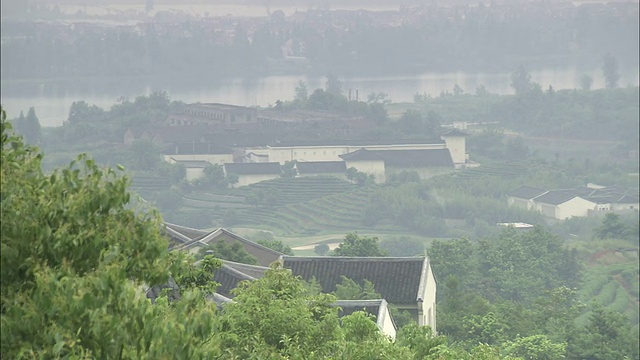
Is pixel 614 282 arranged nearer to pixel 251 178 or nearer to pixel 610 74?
pixel 251 178

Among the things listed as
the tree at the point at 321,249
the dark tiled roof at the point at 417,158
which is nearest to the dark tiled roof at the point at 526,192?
the dark tiled roof at the point at 417,158

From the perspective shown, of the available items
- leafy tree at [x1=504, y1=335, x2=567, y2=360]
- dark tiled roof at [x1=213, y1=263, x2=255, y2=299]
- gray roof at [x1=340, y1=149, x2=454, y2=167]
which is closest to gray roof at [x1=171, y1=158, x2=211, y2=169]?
gray roof at [x1=340, y1=149, x2=454, y2=167]

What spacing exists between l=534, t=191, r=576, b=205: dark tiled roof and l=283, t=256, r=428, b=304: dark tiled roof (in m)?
30.0

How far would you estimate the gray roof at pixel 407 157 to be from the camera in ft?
165

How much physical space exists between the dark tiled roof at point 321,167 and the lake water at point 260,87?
1069 inches

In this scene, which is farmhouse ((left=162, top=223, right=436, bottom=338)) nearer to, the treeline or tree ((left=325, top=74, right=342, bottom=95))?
tree ((left=325, top=74, right=342, bottom=95))

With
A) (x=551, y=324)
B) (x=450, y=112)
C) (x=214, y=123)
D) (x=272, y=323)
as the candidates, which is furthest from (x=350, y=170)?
(x=272, y=323)

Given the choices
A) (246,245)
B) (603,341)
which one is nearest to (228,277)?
(603,341)

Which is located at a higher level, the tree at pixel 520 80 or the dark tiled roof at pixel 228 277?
the dark tiled roof at pixel 228 277

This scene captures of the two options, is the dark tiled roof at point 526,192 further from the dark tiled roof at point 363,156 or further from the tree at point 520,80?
the tree at point 520,80

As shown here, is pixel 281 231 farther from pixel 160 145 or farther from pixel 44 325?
pixel 44 325

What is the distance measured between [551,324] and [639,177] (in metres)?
35.8

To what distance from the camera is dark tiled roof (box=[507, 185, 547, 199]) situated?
4446cm

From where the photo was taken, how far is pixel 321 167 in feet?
163
